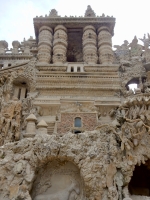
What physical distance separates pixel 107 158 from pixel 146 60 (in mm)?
8421

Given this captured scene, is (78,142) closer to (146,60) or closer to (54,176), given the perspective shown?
(54,176)

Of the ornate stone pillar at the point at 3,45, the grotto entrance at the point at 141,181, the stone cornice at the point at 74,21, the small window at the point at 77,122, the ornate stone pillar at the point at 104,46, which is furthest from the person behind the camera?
the stone cornice at the point at 74,21

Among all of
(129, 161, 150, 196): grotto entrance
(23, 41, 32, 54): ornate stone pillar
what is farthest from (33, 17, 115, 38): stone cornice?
(129, 161, 150, 196): grotto entrance

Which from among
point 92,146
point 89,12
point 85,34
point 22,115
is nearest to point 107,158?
point 92,146

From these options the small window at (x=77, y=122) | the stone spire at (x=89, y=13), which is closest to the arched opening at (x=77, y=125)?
the small window at (x=77, y=122)

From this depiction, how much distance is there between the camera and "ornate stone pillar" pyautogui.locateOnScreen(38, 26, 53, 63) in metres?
16.2

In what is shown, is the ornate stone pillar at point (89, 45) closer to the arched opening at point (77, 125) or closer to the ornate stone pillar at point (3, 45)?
the arched opening at point (77, 125)

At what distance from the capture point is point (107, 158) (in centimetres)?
896

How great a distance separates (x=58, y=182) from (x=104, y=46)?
1012cm

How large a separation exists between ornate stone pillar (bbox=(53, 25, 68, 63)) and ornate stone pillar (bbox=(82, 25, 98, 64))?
1.28 m

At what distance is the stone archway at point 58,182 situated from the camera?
878 centimetres

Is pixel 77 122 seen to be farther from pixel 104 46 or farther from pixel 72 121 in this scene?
pixel 104 46

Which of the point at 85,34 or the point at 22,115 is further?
the point at 85,34

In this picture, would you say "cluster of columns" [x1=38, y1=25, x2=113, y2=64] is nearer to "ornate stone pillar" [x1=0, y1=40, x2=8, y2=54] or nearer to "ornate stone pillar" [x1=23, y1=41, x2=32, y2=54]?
"ornate stone pillar" [x1=23, y1=41, x2=32, y2=54]
